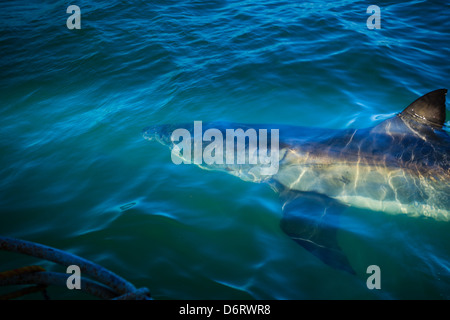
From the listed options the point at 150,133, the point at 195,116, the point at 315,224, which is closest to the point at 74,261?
the point at 315,224

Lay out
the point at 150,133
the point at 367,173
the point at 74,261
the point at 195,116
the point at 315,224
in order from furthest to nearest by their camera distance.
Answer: the point at 195,116, the point at 150,133, the point at 367,173, the point at 315,224, the point at 74,261

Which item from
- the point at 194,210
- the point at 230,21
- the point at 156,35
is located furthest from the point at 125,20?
the point at 194,210

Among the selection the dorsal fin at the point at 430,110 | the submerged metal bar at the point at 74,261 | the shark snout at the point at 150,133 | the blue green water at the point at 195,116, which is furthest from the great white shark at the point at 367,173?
the submerged metal bar at the point at 74,261

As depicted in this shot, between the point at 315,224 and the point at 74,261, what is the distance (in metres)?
3.52

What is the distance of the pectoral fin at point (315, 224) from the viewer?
13.0ft

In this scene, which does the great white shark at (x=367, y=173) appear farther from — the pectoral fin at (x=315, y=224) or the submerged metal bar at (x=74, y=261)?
the submerged metal bar at (x=74, y=261)

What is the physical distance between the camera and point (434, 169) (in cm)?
478

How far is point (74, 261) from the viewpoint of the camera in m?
2.08

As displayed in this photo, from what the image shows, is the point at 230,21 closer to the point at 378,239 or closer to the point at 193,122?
the point at 193,122

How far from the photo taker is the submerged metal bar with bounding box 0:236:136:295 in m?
2.01

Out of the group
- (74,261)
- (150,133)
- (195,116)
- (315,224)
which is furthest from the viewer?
(195,116)

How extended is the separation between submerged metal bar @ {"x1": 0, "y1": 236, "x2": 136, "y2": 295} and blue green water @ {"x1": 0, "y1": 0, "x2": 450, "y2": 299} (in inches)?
67.4

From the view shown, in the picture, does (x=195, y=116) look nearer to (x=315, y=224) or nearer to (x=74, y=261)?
(x=315, y=224)

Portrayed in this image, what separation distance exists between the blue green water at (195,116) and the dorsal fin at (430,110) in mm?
1482
